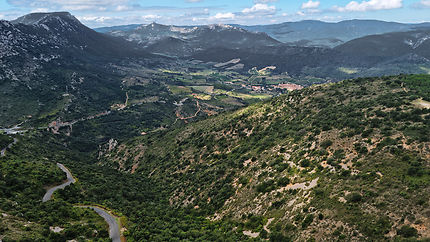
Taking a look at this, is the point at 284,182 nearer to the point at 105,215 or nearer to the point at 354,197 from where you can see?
the point at 354,197

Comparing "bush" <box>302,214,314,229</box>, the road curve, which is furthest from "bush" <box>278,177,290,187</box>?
the road curve

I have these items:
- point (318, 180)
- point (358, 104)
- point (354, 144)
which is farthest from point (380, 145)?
point (358, 104)

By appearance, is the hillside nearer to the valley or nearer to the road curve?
the valley

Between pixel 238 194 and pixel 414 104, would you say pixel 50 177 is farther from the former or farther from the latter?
pixel 414 104

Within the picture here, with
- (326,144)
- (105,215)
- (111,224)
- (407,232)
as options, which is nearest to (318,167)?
(326,144)

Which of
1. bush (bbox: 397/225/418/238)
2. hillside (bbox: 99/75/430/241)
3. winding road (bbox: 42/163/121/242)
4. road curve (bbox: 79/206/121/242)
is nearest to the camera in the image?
bush (bbox: 397/225/418/238)
